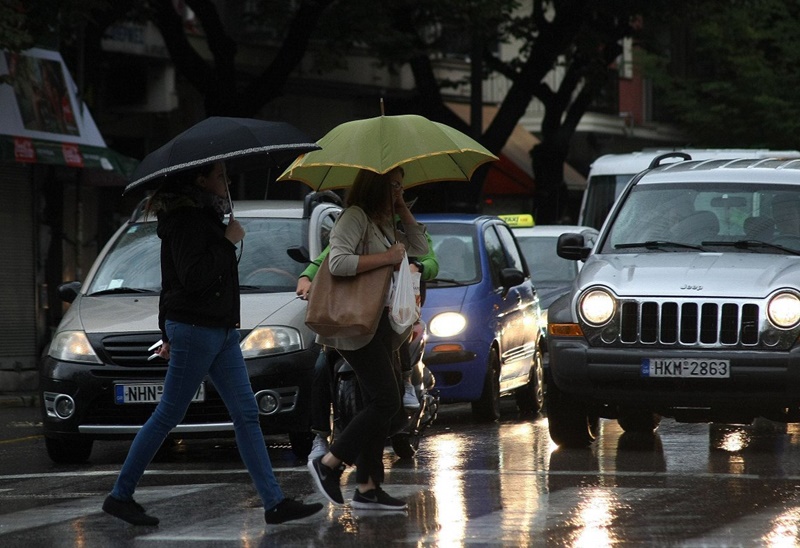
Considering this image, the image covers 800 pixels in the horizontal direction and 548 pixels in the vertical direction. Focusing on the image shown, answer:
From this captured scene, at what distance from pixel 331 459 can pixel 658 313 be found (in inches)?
129

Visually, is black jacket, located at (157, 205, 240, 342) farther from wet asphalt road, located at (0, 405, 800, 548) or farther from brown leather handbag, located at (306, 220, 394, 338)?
wet asphalt road, located at (0, 405, 800, 548)

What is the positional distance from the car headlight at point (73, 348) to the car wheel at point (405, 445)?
1.92m

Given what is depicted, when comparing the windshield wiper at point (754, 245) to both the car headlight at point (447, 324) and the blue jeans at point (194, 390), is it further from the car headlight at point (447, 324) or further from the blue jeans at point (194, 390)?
the blue jeans at point (194, 390)

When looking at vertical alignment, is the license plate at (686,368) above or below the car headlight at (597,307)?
below

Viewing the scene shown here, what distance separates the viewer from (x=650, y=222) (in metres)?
12.2

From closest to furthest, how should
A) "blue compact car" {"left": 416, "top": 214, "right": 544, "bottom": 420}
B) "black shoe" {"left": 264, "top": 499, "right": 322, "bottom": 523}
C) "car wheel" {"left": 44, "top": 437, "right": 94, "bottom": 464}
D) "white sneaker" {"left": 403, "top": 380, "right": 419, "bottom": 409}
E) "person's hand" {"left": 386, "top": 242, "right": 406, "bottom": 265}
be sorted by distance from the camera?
"black shoe" {"left": 264, "top": 499, "right": 322, "bottom": 523} → "person's hand" {"left": 386, "top": 242, "right": 406, "bottom": 265} → "white sneaker" {"left": 403, "top": 380, "right": 419, "bottom": 409} → "car wheel" {"left": 44, "top": 437, "right": 94, "bottom": 464} → "blue compact car" {"left": 416, "top": 214, "right": 544, "bottom": 420}

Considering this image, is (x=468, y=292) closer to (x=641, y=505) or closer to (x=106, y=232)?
(x=641, y=505)

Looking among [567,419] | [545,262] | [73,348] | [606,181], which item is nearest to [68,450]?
[73,348]

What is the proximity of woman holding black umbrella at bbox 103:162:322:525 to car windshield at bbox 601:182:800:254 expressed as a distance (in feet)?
14.6

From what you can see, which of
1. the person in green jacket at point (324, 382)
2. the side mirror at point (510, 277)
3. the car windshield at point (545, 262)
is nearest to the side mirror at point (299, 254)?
the person in green jacket at point (324, 382)

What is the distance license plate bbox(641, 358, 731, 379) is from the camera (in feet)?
35.2

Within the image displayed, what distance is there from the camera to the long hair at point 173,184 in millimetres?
8164

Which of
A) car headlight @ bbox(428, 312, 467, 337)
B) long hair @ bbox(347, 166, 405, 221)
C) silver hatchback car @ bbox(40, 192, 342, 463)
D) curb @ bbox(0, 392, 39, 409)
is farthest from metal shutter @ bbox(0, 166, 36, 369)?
long hair @ bbox(347, 166, 405, 221)

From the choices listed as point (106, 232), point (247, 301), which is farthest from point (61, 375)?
point (106, 232)
